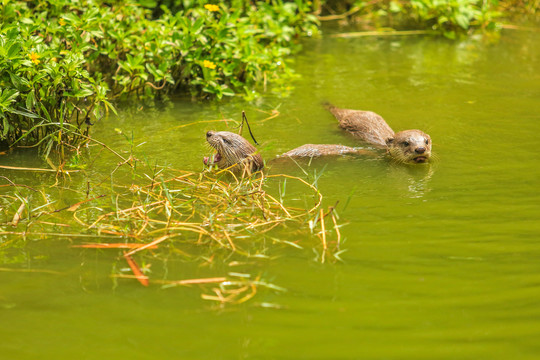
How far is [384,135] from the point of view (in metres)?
6.38

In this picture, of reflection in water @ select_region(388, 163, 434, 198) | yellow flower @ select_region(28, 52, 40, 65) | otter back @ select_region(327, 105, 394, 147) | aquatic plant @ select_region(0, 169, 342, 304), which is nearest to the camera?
aquatic plant @ select_region(0, 169, 342, 304)

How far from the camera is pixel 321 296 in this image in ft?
10.9

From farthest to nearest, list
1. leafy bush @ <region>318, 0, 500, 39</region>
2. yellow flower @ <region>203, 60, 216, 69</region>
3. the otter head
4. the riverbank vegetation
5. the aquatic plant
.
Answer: leafy bush @ <region>318, 0, 500, 39</region>, yellow flower @ <region>203, 60, 216, 69</region>, the otter head, the riverbank vegetation, the aquatic plant

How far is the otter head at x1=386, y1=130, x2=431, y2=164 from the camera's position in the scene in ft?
18.8

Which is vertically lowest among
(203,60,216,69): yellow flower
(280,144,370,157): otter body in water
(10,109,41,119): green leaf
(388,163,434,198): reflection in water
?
(388,163,434,198): reflection in water

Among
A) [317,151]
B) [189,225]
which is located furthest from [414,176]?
[189,225]

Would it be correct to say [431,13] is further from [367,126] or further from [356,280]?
[356,280]

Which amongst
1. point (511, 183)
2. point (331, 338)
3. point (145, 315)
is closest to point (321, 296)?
point (331, 338)

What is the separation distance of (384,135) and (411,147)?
67cm

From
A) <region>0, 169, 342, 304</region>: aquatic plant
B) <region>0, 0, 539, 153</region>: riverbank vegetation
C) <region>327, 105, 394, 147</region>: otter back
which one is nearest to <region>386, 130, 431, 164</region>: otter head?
A: <region>327, 105, 394, 147</region>: otter back

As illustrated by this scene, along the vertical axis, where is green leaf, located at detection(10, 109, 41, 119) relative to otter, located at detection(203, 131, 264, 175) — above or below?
above

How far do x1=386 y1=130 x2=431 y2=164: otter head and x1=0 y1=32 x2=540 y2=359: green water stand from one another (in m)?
0.11

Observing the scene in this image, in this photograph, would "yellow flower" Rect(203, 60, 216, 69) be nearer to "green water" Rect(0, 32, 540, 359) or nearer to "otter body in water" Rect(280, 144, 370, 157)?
"green water" Rect(0, 32, 540, 359)

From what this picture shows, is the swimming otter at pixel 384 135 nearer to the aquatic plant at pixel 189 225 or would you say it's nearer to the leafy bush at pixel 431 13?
the aquatic plant at pixel 189 225
